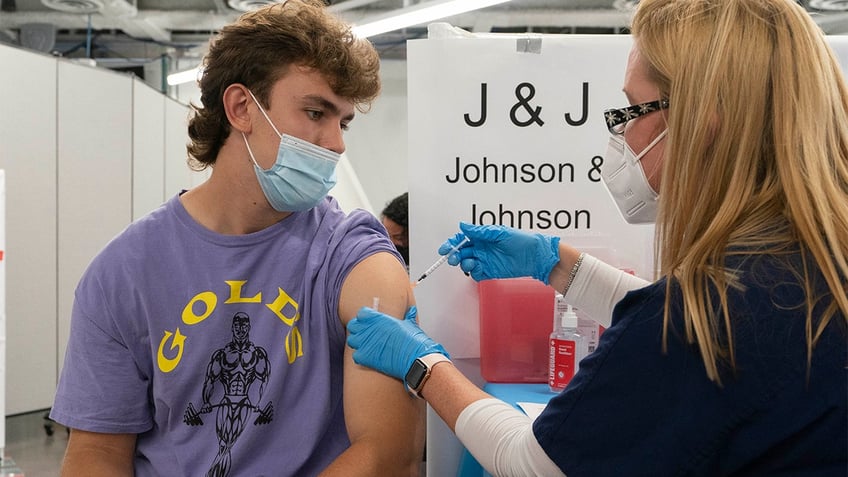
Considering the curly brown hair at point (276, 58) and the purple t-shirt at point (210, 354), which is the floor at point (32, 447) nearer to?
the purple t-shirt at point (210, 354)

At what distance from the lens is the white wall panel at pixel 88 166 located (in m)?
5.01

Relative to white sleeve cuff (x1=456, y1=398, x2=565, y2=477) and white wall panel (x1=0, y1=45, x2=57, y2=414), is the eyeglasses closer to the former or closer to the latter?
white sleeve cuff (x1=456, y1=398, x2=565, y2=477)

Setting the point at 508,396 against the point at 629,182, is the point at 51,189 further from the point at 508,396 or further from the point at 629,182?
the point at 629,182

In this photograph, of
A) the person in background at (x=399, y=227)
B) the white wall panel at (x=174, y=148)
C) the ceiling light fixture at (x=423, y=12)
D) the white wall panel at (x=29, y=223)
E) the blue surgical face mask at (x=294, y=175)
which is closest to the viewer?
the blue surgical face mask at (x=294, y=175)

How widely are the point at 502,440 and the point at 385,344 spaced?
1.07 feet

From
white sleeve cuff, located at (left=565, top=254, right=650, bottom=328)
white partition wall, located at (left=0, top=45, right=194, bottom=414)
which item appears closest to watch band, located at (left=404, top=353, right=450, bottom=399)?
white sleeve cuff, located at (left=565, top=254, right=650, bottom=328)

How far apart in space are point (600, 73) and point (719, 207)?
101 centimetres

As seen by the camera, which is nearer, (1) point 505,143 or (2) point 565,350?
(2) point 565,350

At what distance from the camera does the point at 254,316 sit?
145 cm

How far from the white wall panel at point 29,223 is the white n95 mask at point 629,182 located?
4.30 metres

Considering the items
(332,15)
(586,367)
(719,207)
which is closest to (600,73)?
(332,15)

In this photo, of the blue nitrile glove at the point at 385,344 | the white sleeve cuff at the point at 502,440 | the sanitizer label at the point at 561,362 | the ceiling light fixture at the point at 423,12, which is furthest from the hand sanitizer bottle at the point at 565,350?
the ceiling light fixture at the point at 423,12

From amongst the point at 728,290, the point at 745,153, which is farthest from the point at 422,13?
the point at 728,290

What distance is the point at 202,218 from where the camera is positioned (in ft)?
5.02
